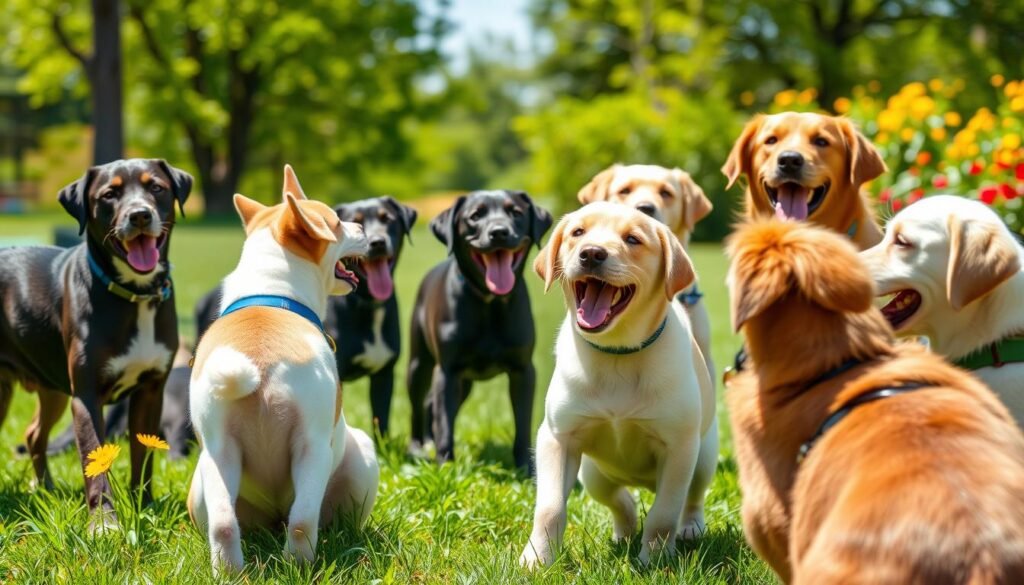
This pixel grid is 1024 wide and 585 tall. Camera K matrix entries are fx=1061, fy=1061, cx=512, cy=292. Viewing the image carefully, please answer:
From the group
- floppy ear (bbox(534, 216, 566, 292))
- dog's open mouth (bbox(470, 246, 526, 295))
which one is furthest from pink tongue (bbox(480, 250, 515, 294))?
floppy ear (bbox(534, 216, 566, 292))

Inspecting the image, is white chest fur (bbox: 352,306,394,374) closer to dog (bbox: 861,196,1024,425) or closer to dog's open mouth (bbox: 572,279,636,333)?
dog's open mouth (bbox: 572,279,636,333)

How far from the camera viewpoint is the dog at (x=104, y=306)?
4.93m

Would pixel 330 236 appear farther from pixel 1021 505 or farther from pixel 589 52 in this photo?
pixel 589 52

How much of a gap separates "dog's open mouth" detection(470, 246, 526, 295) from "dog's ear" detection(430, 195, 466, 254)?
0.54ft

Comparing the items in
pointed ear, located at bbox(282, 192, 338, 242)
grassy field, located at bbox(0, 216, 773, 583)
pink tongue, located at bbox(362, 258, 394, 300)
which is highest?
pointed ear, located at bbox(282, 192, 338, 242)

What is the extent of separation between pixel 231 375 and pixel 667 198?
313cm

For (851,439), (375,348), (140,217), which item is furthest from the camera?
(375,348)

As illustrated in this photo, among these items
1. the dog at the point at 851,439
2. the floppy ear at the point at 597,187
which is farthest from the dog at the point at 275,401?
the floppy ear at the point at 597,187

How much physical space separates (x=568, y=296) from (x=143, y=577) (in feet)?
6.42

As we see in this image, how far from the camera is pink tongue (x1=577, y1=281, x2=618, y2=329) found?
4177mm

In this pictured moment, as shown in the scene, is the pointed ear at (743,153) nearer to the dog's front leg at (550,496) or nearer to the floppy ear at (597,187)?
the floppy ear at (597,187)

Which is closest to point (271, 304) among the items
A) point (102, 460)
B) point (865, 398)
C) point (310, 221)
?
point (310, 221)

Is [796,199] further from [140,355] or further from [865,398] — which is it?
[140,355]

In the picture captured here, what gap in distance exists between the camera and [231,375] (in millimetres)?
3785
